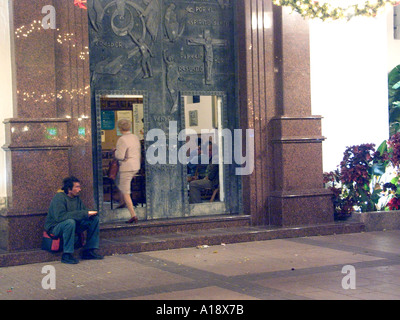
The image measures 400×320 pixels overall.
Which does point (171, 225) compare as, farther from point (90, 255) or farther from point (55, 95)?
point (55, 95)

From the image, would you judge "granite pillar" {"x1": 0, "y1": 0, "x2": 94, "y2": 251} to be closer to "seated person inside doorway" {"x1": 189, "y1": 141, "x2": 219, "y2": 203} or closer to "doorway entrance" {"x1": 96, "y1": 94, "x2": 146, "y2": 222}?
"doorway entrance" {"x1": 96, "y1": 94, "x2": 146, "y2": 222}

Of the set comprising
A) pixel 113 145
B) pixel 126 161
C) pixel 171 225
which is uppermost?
pixel 113 145

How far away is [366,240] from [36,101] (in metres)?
5.52

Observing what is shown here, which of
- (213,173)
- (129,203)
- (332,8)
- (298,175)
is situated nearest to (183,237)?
(129,203)

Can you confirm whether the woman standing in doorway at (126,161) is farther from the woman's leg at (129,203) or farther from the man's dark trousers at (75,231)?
the man's dark trousers at (75,231)

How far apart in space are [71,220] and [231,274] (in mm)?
2268

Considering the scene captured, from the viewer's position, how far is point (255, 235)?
10617mm

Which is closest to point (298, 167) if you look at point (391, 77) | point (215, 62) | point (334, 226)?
point (334, 226)

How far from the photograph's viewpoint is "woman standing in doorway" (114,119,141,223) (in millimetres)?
10633

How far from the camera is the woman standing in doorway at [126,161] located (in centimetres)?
1063

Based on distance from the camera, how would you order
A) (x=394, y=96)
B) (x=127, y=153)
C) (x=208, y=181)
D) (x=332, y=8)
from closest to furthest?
(x=332, y=8) < (x=127, y=153) < (x=208, y=181) < (x=394, y=96)

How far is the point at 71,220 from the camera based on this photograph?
877 centimetres

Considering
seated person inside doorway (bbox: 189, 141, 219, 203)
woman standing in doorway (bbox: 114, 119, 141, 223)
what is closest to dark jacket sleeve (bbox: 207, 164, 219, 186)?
seated person inside doorway (bbox: 189, 141, 219, 203)
